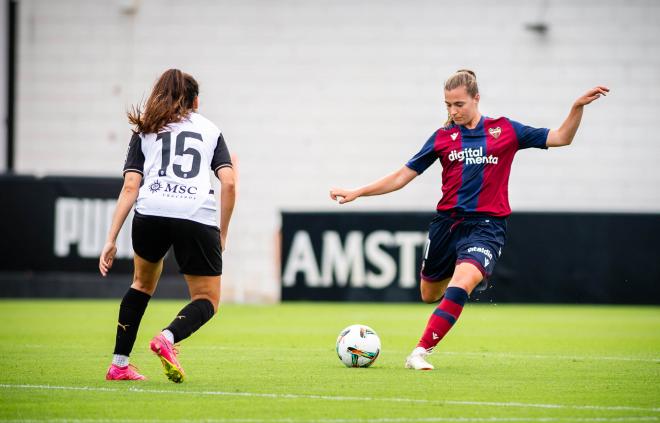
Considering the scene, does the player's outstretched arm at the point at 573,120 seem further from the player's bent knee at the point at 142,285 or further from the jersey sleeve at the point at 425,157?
the player's bent knee at the point at 142,285

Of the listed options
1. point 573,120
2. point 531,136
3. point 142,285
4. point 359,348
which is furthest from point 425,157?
point 142,285

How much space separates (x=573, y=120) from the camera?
786 centimetres

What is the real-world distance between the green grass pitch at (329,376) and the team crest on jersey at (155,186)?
116 cm

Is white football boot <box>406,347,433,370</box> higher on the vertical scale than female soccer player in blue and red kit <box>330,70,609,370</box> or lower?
lower

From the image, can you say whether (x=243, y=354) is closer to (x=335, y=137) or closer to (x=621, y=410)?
(x=621, y=410)

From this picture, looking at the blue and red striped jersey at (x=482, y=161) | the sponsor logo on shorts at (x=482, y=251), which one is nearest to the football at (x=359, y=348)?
the sponsor logo on shorts at (x=482, y=251)

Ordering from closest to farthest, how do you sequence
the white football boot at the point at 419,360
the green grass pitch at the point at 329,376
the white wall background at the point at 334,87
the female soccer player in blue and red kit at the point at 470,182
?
the green grass pitch at the point at 329,376 < the white football boot at the point at 419,360 < the female soccer player in blue and red kit at the point at 470,182 < the white wall background at the point at 334,87

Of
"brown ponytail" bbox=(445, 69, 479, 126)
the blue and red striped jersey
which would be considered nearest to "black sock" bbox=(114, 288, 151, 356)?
the blue and red striped jersey

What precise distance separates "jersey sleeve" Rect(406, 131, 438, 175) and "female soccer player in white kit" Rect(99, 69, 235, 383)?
196 cm

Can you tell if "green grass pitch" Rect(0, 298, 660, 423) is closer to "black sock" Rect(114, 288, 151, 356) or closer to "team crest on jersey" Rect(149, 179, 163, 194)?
"black sock" Rect(114, 288, 151, 356)

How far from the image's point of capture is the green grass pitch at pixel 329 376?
561cm

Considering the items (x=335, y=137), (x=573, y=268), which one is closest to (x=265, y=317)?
(x=573, y=268)

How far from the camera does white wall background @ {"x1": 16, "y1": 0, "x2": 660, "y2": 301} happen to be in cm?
2170

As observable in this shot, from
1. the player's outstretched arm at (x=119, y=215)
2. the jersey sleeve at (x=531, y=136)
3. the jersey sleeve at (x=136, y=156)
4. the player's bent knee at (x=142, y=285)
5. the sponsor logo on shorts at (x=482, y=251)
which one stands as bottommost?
the player's bent knee at (x=142, y=285)
